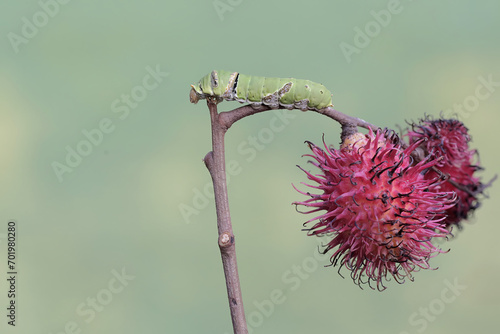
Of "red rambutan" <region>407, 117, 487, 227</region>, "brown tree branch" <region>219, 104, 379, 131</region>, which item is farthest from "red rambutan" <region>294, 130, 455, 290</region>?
"red rambutan" <region>407, 117, 487, 227</region>

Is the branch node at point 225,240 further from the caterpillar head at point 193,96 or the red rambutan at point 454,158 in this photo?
the red rambutan at point 454,158

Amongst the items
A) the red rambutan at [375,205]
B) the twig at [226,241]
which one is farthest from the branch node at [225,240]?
the red rambutan at [375,205]

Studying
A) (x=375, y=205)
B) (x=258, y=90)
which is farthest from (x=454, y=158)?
(x=258, y=90)

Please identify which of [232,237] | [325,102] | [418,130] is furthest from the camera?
[418,130]

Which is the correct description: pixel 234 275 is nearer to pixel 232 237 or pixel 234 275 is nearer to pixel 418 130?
pixel 232 237

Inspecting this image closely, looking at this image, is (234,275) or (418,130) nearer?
(234,275)

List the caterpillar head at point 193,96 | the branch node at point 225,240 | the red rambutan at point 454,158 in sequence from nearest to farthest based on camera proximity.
A: the branch node at point 225,240 → the caterpillar head at point 193,96 → the red rambutan at point 454,158

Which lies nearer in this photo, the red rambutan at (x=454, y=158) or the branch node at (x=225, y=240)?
the branch node at (x=225, y=240)

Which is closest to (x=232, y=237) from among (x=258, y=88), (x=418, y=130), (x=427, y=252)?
(x=258, y=88)

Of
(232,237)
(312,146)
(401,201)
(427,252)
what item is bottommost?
(427,252)
